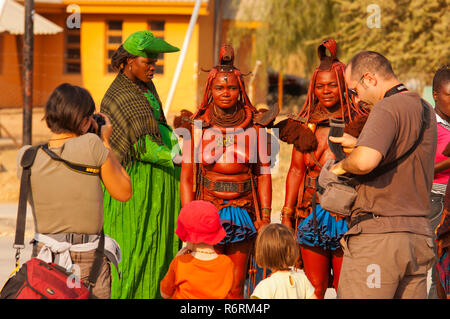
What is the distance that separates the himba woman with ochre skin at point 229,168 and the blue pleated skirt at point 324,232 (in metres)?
0.28

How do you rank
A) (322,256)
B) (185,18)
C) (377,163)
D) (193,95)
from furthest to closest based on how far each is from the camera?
(185,18) < (193,95) < (322,256) < (377,163)

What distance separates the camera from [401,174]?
3.50 metres

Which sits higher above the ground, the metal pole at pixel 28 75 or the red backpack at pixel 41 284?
the metal pole at pixel 28 75

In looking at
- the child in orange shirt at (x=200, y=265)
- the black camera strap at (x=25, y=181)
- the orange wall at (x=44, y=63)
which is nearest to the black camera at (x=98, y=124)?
the black camera strap at (x=25, y=181)

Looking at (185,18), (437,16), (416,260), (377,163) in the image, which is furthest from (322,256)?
(185,18)

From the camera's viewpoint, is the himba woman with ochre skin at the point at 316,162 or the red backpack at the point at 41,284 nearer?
the red backpack at the point at 41,284

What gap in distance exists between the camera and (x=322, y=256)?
4816 mm

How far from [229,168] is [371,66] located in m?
1.55

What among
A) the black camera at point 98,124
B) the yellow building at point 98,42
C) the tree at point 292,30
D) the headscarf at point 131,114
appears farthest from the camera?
the yellow building at point 98,42

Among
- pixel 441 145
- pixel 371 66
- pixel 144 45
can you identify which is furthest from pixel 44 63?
pixel 371 66

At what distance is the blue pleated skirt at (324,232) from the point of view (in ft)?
15.6

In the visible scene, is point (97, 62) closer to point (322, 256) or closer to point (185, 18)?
point (185, 18)

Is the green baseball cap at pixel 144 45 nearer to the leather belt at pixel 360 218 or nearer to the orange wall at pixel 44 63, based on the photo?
the leather belt at pixel 360 218
